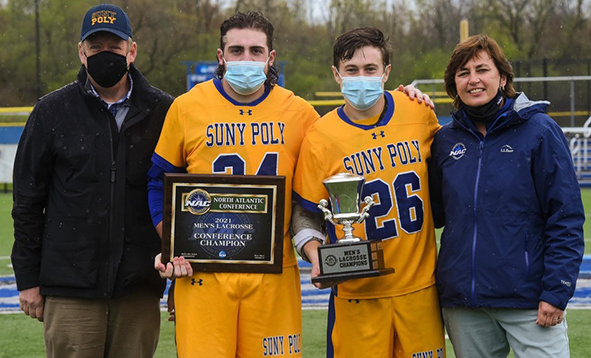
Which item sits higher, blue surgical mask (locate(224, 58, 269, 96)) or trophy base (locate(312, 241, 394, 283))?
blue surgical mask (locate(224, 58, 269, 96))

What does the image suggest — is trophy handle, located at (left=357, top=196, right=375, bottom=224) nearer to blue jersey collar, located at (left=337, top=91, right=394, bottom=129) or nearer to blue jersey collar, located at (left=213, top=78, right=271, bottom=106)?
blue jersey collar, located at (left=337, top=91, right=394, bottom=129)

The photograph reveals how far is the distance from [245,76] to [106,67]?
0.66m

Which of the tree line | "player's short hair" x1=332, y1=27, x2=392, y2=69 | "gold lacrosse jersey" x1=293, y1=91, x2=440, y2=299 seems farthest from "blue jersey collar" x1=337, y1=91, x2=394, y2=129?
the tree line

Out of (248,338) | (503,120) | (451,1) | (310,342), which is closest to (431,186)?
(503,120)

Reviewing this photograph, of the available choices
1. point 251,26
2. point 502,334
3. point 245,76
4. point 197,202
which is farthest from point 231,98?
point 502,334

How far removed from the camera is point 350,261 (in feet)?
12.0

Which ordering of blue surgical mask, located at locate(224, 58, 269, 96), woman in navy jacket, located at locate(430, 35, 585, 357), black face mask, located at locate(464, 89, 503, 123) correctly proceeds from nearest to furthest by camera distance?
woman in navy jacket, located at locate(430, 35, 585, 357)
black face mask, located at locate(464, 89, 503, 123)
blue surgical mask, located at locate(224, 58, 269, 96)

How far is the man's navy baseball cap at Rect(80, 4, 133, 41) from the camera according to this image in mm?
3959

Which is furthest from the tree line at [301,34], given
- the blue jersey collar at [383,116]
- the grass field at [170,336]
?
the blue jersey collar at [383,116]

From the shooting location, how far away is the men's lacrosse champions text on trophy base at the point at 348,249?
3650mm

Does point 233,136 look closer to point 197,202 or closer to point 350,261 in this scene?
point 197,202

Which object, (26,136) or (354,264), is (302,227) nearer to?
(354,264)

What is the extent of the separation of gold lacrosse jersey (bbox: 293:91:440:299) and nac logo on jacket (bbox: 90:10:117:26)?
1055 millimetres

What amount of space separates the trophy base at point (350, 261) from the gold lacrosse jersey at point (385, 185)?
0.47ft
